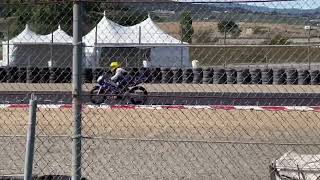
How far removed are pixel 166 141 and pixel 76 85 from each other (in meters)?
0.97

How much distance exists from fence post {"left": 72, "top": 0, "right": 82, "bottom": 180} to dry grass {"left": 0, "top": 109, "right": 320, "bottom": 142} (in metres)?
6.15

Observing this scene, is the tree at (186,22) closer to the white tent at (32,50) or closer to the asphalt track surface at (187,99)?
the asphalt track surface at (187,99)

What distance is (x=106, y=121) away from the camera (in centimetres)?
1398

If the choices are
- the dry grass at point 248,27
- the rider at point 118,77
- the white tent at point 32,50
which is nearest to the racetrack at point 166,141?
the dry grass at point 248,27

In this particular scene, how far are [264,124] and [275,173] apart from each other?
694 cm

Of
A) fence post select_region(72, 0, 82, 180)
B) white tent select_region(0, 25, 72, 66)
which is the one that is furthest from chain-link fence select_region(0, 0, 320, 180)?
white tent select_region(0, 25, 72, 66)

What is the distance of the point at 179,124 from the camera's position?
13633 mm

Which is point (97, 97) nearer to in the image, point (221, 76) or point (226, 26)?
point (226, 26)

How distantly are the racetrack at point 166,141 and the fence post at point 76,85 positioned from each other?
0.45ft

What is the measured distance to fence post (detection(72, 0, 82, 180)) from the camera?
568cm

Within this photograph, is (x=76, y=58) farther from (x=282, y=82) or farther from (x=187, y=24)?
(x=282, y=82)

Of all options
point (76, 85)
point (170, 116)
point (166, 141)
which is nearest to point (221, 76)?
point (170, 116)

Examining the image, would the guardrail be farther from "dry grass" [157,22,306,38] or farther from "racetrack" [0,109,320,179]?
"dry grass" [157,22,306,38]

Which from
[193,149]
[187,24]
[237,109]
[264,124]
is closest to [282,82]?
[237,109]
